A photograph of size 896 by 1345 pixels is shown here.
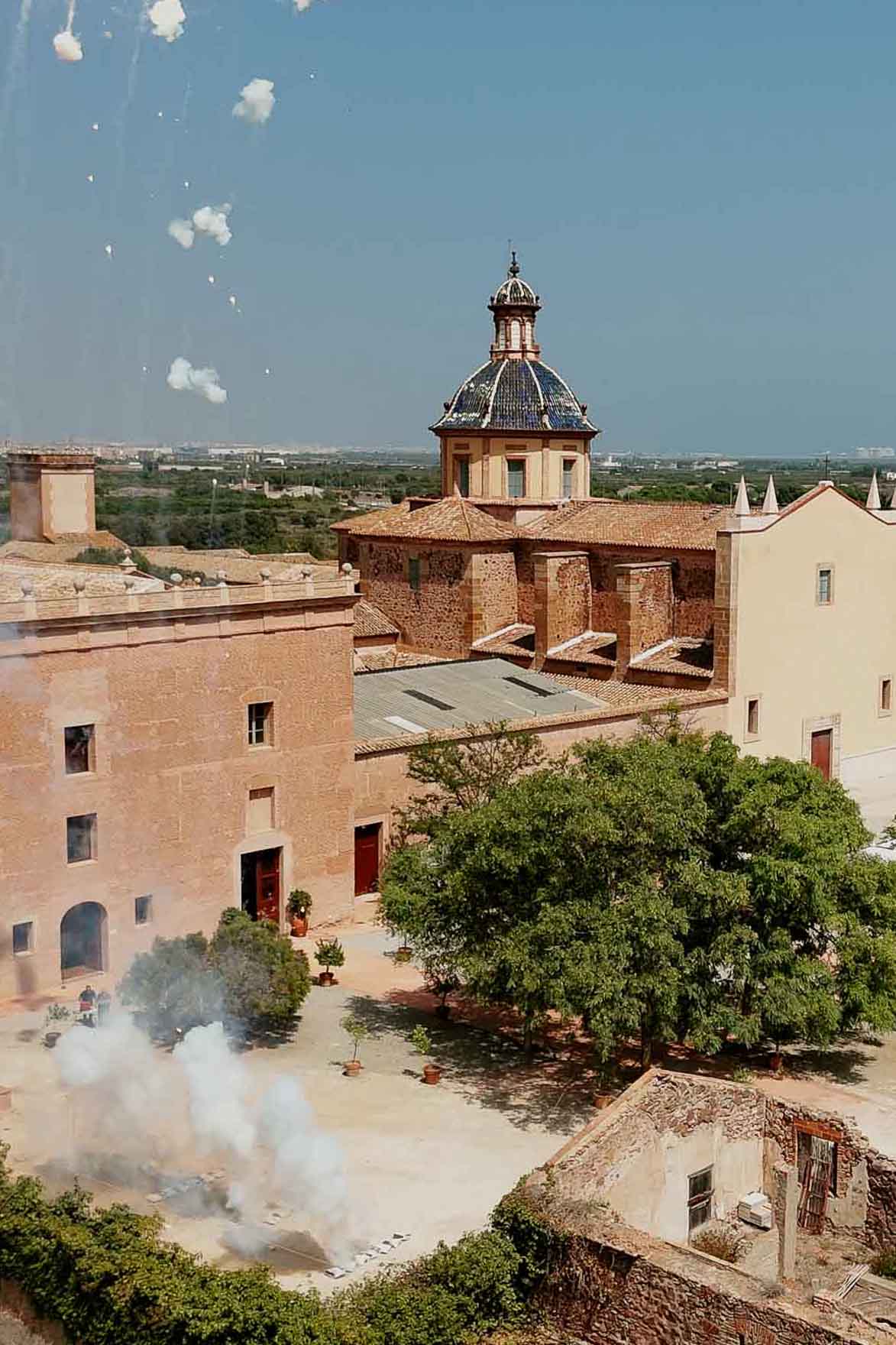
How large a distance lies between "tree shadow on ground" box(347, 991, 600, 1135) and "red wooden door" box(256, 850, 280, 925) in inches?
113

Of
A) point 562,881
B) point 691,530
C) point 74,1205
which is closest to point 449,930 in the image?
point 562,881

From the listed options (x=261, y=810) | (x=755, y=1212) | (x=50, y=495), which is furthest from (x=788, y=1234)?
(x=50, y=495)

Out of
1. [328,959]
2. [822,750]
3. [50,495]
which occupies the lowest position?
[328,959]

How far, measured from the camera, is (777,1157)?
17.5m

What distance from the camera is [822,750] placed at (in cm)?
3888

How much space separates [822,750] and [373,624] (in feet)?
36.6

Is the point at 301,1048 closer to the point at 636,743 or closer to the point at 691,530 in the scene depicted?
the point at 636,743

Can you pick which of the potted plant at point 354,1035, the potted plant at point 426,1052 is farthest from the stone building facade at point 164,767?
the potted plant at point 426,1052

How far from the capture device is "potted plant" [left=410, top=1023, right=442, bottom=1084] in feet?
68.0

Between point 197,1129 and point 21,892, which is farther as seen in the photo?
point 21,892

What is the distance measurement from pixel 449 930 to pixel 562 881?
6.79 ft

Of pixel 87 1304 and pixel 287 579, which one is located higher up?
pixel 287 579

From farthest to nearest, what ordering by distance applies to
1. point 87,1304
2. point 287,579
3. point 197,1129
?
point 287,579, point 197,1129, point 87,1304

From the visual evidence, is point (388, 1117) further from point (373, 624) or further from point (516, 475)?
point (516, 475)
